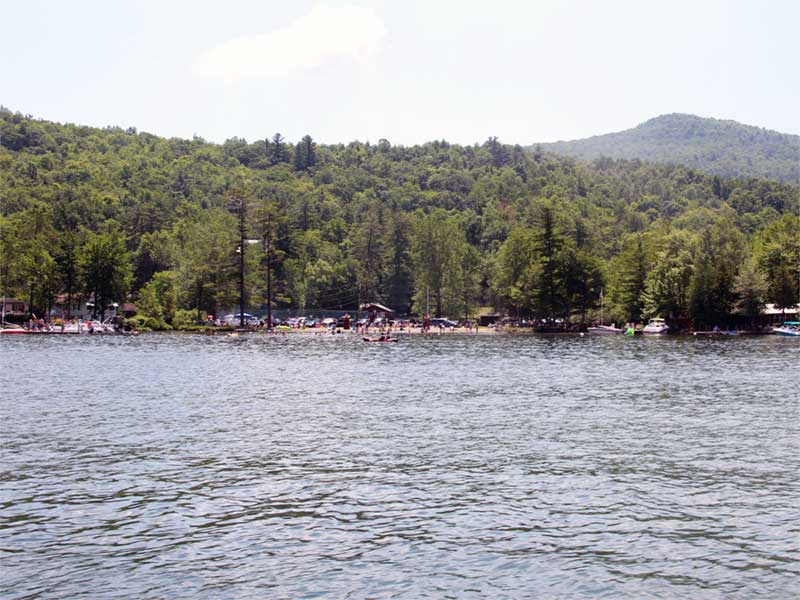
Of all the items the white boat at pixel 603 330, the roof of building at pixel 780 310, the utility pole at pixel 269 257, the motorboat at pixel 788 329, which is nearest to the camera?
the motorboat at pixel 788 329

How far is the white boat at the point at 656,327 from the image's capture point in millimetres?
151825

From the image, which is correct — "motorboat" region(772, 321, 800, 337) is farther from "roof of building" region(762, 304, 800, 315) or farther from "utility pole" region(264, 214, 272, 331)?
"utility pole" region(264, 214, 272, 331)

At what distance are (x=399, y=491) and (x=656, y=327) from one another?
132 m

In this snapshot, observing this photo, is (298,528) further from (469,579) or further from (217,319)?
(217,319)

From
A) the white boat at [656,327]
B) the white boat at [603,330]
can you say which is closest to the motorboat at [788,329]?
the white boat at [656,327]

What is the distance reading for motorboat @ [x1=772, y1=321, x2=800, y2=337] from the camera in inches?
5637

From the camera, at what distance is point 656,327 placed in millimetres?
152375

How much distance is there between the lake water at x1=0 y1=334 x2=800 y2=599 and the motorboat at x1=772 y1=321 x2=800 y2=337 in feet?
291

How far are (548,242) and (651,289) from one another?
21014 mm

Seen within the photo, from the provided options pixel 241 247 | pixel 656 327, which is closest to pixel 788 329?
pixel 656 327

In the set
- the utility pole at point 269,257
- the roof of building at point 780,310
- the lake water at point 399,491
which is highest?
the utility pole at point 269,257

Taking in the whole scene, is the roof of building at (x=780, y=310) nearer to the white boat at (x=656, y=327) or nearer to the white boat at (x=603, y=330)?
the white boat at (x=656, y=327)

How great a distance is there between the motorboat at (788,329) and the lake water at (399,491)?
88.7m

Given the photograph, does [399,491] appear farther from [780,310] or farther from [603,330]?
[780,310]
